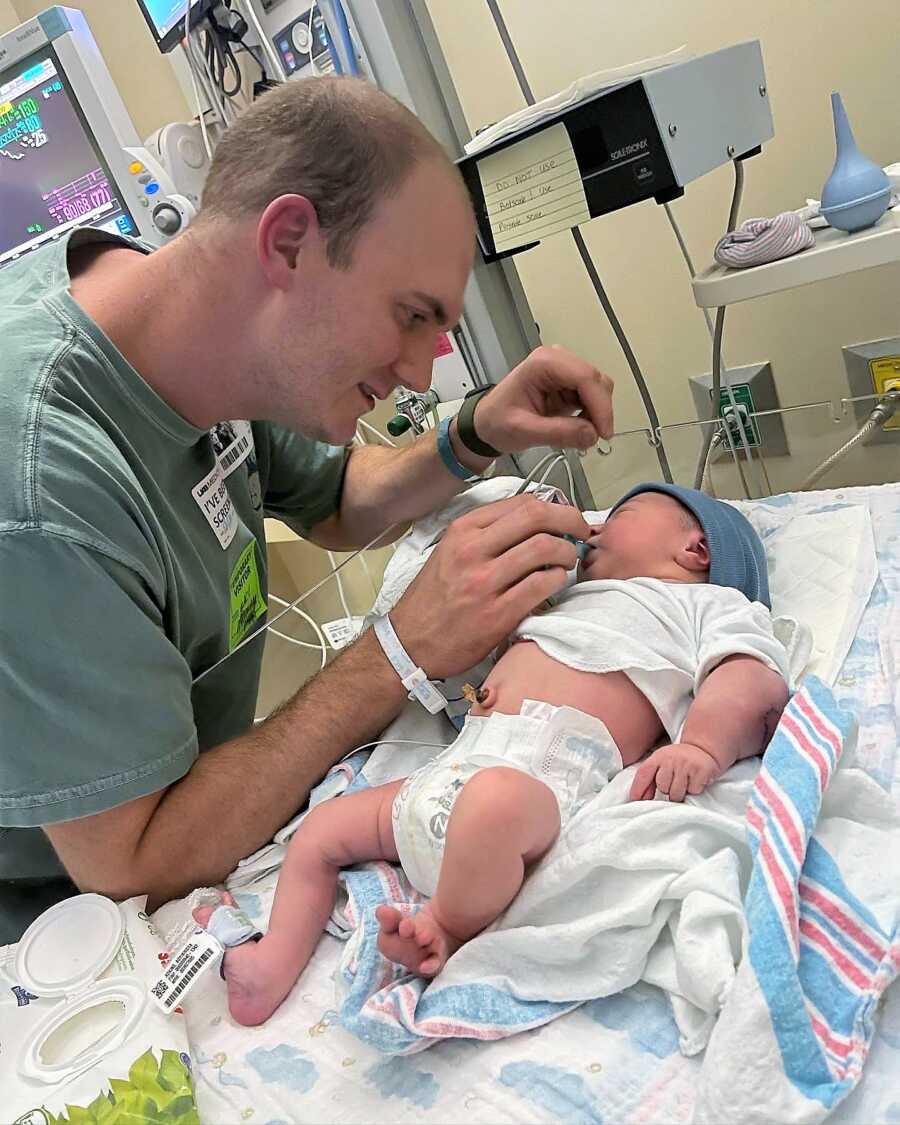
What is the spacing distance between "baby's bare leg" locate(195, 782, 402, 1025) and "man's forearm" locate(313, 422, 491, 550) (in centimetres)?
56

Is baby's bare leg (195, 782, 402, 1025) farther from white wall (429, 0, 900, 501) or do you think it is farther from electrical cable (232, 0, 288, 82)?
electrical cable (232, 0, 288, 82)

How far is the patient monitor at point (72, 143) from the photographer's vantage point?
204 cm

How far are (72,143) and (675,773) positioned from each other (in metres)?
2.11

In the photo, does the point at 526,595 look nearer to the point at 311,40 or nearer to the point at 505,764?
the point at 505,764

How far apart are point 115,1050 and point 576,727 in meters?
0.48

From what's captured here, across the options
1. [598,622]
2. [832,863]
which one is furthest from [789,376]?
[832,863]

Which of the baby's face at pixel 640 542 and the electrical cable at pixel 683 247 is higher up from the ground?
the electrical cable at pixel 683 247

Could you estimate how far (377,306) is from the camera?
0.93m

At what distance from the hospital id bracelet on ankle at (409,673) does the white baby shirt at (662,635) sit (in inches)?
4.5

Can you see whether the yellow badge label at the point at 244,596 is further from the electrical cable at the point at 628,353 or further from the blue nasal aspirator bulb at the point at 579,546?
the electrical cable at the point at 628,353

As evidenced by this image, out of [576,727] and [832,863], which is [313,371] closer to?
[576,727]

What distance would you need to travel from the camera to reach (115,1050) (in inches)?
28.6

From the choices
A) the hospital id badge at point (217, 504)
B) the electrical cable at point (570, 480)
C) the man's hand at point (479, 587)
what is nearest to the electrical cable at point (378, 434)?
the electrical cable at point (570, 480)

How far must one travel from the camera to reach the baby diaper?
0.79 meters
